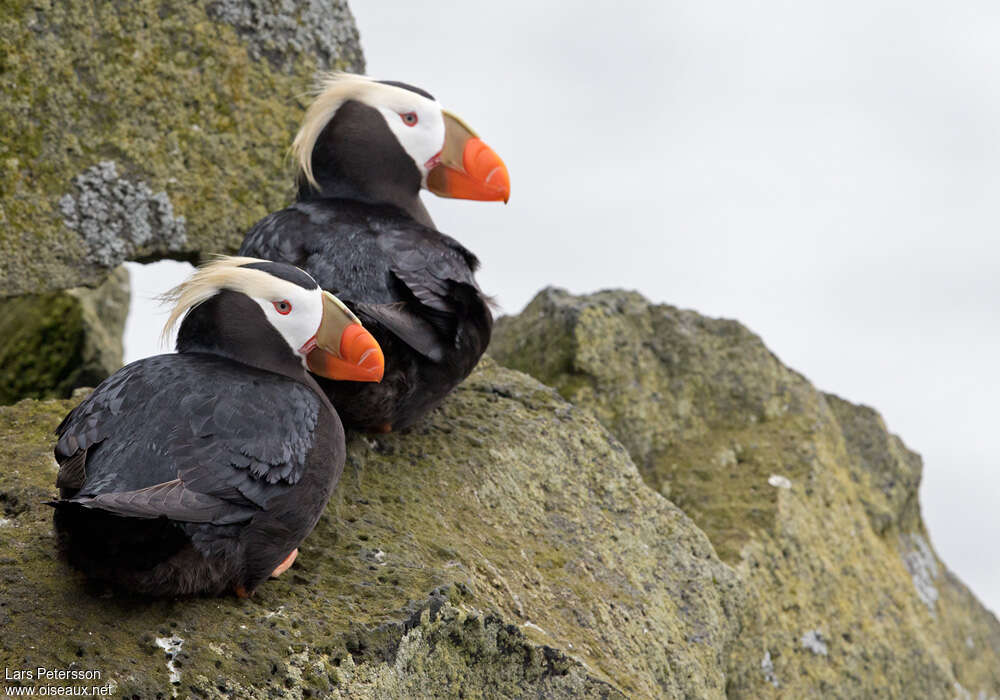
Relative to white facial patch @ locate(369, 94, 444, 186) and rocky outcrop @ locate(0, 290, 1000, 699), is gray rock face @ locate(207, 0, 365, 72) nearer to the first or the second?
white facial patch @ locate(369, 94, 444, 186)

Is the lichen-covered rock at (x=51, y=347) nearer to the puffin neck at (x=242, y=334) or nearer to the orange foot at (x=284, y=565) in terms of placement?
the puffin neck at (x=242, y=334)

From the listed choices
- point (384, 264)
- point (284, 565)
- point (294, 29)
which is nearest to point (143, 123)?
point (294, 29)

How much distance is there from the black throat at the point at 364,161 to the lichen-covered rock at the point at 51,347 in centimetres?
236

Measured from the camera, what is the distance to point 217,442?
339 centimetres

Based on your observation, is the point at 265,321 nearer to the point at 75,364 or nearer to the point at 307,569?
the point at 307,569

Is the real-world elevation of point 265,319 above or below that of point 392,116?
below

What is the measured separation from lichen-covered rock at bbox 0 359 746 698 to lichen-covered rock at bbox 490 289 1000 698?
0.45 metres

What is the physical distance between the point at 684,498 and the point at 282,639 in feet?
9.05

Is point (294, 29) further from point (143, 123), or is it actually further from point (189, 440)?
point (189, 440)

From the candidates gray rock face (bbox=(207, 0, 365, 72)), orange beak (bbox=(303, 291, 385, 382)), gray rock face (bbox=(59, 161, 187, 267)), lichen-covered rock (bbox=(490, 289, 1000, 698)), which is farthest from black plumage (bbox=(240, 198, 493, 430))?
gray rock face (bbox=(207, 0, 365, 72))

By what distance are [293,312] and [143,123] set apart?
2.17 meters

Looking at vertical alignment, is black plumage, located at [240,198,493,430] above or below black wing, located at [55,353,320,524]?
above

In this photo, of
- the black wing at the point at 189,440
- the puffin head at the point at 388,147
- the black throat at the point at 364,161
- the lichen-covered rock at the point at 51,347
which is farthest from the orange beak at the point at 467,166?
the lichen-covered rock at the point at 51,347

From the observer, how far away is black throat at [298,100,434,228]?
4.94 m
